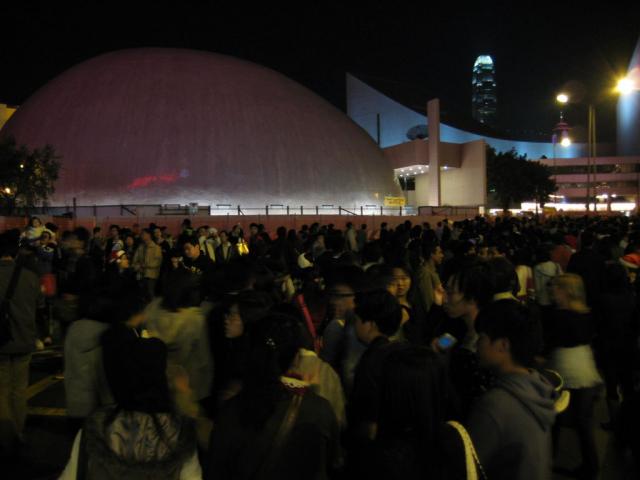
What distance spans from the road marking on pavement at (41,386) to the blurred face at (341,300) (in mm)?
3686

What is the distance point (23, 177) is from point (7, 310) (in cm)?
2308

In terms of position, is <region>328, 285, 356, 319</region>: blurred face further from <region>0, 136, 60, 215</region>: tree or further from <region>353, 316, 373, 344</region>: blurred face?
<region>0, 136, 60, 215</region>: tree

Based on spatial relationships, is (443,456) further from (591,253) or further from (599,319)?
(591,253)

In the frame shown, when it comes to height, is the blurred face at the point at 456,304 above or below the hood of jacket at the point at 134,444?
above

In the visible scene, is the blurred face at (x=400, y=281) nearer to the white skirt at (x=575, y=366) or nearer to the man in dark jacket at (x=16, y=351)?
the white skirt at (x=575, y=366)

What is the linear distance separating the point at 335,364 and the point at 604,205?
7985 centimetres

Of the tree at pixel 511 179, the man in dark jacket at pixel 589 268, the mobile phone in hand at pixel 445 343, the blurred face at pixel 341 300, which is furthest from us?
the tree at pixel 511 179

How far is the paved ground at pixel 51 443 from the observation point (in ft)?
12.6

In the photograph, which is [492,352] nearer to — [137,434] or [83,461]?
[137,434]

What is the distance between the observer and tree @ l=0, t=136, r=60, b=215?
2369 centimetres

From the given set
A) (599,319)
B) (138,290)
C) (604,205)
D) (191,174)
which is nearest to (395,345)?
(138,290)

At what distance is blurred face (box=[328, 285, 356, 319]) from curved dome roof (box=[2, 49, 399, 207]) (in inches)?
914

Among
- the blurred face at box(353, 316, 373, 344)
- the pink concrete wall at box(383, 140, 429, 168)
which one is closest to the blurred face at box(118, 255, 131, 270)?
the blurred face at box(353, 316, 373, 344)

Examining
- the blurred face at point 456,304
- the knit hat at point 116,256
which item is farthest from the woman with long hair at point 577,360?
the knit hat at point 116,256
